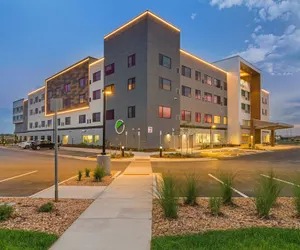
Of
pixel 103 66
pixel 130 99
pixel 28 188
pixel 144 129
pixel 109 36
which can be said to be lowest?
pixel 28 188

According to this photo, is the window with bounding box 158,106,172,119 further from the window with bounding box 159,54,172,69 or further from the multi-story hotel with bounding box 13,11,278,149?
the window with bounding box 159,54,172,69

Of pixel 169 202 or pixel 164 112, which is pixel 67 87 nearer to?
pixel 164 112

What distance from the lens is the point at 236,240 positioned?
4.38 m

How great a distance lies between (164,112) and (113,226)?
3139cm

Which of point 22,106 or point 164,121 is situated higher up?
point 22,106

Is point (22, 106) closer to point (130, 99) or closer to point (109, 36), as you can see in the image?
point (109, 36)

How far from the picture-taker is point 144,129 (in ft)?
110

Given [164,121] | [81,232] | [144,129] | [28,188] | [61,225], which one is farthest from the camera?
[164,121]

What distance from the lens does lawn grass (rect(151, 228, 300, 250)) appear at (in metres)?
4.13

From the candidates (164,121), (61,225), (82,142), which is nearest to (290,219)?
(61,225)

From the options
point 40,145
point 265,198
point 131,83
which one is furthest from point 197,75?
point 265,198

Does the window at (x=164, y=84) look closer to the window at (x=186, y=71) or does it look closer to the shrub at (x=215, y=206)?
the window at (x=186, y=71)

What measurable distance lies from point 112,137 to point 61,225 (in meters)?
33.8

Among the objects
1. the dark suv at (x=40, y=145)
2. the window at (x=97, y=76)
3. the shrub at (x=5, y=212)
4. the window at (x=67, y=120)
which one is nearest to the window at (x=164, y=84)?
the window at (x=97, y=76)
